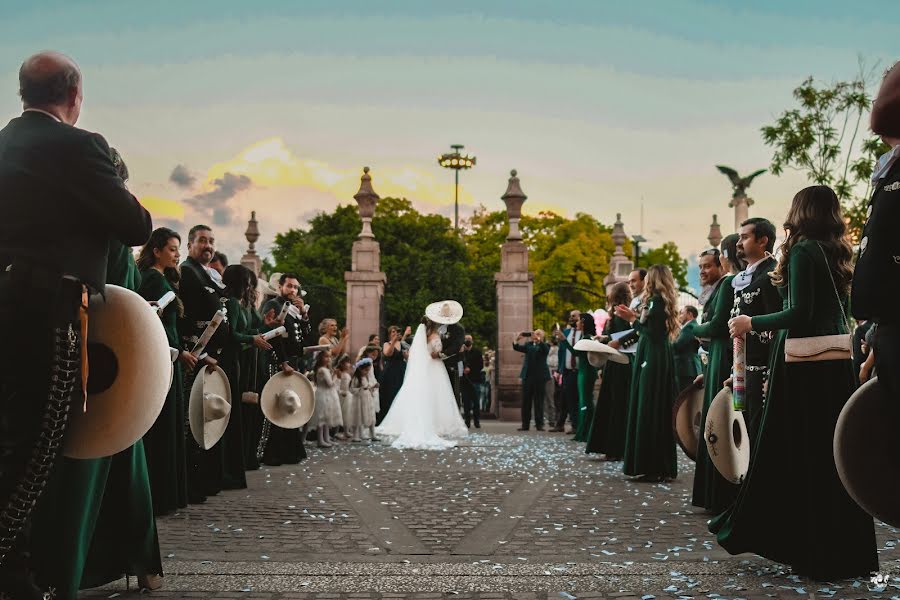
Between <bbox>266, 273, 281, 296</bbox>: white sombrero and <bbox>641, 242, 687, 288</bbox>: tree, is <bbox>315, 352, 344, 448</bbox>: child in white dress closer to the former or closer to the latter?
<bbox>266, 273, 281, 296</bbox>: white sombrero

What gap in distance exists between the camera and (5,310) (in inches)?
143

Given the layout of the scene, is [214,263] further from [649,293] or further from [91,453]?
[91,453]

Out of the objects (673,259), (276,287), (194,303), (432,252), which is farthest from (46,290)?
(673,259)

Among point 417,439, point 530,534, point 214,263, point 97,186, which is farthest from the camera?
point 417,439

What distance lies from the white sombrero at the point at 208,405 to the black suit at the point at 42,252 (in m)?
4.39

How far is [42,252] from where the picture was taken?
373 centimetres

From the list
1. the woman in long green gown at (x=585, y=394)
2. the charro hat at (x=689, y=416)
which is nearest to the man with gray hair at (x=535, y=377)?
the woman in long green gown at (x=585, y=394)

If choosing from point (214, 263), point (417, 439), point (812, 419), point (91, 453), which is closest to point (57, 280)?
point (91, 453)

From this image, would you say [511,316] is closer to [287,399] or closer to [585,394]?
[585,394]

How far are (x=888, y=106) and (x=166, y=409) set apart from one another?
572cm

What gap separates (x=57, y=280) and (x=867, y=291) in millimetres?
2941

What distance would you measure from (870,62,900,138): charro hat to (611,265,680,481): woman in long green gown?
723 centimetres

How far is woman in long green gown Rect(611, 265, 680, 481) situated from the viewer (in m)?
10.8

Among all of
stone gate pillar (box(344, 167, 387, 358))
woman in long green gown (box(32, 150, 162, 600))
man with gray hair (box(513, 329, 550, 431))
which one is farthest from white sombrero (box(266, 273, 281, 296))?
stone gate pillar (box(344, 167, 387, 358))
